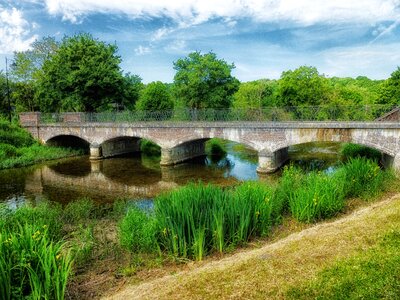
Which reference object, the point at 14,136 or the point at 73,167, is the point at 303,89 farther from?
the point at 14,136

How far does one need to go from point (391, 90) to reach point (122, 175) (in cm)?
2294

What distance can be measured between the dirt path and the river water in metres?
7.36

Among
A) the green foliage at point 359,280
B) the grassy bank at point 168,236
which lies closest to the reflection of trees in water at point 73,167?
the grassy bank at point 168,236

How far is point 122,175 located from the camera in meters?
20.1

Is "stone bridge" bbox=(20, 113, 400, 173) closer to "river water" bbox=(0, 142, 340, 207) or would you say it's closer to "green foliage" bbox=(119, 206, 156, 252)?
"river water" bbox=(0, 142, 340, 207)

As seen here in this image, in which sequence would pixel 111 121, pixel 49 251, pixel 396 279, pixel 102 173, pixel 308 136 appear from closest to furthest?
1. pixel 396 279
2. pixel 49 251
3. pixel 308 136
4. pixel 102 173
5. pixel 111 121

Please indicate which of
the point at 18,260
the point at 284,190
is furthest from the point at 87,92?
the point at 18,260

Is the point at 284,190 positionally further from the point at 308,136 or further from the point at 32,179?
the point at 32,179

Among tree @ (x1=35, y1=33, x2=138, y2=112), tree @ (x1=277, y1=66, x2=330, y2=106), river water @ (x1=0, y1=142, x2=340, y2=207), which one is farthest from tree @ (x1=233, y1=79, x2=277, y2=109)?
tree @ (x1=35, y1=33, x2=138, y2=112)

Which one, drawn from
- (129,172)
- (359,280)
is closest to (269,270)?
(359,280)

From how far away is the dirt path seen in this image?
14.7 feet

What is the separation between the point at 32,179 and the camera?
19266 millimetres

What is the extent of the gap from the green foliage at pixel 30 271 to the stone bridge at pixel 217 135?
50.2 ft

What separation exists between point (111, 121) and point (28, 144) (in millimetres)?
→ 7025
